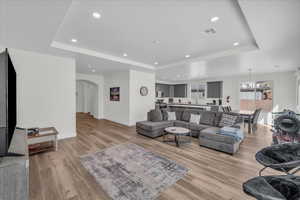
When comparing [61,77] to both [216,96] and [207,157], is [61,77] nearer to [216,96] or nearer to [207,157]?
[207,157]

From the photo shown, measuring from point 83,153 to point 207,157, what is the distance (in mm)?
2955

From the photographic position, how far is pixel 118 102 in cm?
641

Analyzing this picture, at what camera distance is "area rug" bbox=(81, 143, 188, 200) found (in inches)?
72.2

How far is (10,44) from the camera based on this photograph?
9.65 feet

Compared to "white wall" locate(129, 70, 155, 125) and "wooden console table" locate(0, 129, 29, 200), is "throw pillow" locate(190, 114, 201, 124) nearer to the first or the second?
"white wall" locate(129, 70, 155, 125)

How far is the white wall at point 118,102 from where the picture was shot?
5.93 metres

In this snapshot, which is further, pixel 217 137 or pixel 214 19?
pixel 217 137

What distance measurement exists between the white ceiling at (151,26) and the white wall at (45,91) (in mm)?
434

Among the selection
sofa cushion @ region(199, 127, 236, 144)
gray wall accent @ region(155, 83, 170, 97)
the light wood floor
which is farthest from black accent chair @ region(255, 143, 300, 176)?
gray wall accent @ region(155, 83, 170, 97)

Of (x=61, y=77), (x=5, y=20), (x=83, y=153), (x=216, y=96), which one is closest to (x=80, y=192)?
(x=83, y=153)

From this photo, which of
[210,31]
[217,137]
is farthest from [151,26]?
[217,137]

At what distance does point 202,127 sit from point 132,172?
2766mm

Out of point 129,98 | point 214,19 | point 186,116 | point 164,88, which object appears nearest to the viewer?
point 214,19

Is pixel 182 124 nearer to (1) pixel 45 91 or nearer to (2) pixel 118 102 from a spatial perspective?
(2) pixel 118 102
